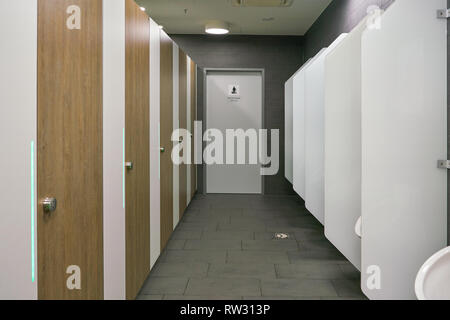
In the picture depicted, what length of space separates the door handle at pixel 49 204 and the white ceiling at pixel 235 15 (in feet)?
12.0

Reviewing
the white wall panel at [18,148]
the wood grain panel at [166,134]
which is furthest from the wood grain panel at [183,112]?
the white wall panel at [18,148]

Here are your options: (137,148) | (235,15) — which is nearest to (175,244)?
(137,148)

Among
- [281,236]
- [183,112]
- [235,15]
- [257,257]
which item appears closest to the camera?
[257,257]

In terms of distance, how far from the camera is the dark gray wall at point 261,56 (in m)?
5.82

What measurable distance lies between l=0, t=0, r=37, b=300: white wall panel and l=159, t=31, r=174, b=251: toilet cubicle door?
1861mm

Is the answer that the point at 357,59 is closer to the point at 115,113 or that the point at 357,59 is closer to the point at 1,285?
the point at 115,113

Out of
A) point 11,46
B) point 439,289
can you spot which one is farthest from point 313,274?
point 11,46

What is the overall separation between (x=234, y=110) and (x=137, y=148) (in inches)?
154

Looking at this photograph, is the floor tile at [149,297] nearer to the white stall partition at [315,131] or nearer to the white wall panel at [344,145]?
the white wall panel at [344,145]

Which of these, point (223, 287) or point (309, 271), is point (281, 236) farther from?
point (223, 287)

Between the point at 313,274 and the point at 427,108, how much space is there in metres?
1.47

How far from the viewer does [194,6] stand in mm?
4480

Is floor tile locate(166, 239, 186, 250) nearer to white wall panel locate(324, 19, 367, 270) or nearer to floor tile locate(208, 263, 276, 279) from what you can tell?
floor tile locate(208, 263, 276, 279)

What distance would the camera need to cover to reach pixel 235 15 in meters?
4.82
